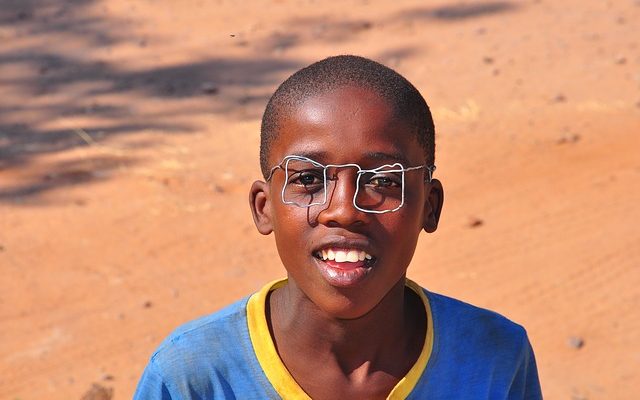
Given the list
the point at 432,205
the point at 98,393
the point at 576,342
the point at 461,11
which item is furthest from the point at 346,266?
the point at 461,11

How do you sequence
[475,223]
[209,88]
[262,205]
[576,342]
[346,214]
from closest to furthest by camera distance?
[346,214] < [262,205] < [576,342] < [475,223] < [209,88]

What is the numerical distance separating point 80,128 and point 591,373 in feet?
13.5

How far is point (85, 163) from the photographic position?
22.3ft

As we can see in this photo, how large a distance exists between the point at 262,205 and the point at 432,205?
37cm

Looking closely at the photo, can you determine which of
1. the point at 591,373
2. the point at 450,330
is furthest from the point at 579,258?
the point at 450,330

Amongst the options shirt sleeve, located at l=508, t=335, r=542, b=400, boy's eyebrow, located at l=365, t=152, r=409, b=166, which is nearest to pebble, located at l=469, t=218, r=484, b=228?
shirt sleeve, located at l=508, t=335, r=542, b=400

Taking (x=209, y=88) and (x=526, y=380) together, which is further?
(x=209, y=88)

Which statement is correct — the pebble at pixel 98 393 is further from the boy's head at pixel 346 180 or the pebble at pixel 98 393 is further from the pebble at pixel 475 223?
the boy's head at pixel 346 180

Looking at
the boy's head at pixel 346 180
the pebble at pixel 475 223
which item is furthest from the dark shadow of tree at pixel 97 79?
the boy's head at pixel 346 180

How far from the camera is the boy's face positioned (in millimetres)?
2029

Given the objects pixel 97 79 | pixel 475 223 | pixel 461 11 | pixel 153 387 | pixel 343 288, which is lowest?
pixel 97 79

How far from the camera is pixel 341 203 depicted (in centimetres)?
204

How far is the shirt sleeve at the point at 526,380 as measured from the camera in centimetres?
235

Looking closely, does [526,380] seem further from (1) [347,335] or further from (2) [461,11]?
(2) [461,11]
